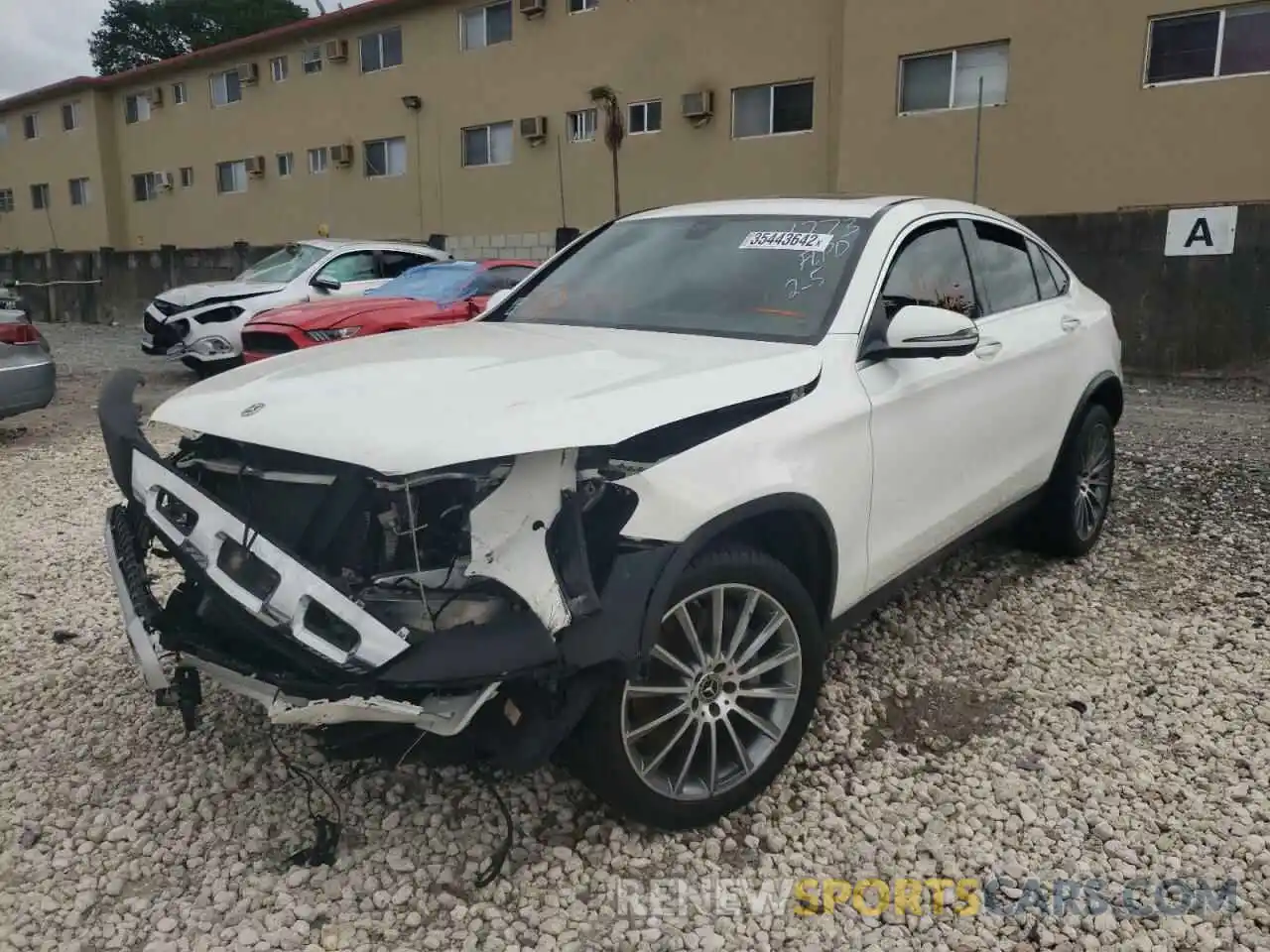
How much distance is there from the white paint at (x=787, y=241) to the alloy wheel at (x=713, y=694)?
1405mm

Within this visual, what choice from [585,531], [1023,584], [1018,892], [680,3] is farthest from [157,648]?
[680,3]

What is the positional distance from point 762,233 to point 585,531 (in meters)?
1.76

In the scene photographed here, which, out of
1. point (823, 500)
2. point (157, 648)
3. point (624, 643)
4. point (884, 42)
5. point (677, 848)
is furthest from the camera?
point (884, 42)

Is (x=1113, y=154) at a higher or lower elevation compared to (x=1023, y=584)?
higher

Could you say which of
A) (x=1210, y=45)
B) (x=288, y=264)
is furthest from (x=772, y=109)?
(x=288, y=264)

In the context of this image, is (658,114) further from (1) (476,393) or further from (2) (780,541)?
(1) (476,393)

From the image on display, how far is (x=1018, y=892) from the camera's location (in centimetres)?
251

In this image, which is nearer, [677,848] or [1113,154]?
[677,848]

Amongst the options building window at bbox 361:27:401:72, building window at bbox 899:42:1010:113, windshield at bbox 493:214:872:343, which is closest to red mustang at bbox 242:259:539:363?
windshield at bbox 493:214:872:343

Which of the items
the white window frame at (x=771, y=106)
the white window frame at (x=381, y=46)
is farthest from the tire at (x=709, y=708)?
the white window frame at (x=381, y=46)

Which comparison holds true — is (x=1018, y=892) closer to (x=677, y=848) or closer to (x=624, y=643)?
(x=677, y=848)

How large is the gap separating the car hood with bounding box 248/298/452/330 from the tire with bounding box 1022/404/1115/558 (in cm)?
549

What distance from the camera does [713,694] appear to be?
2.69 metres

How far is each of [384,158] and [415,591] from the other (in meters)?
22.6
